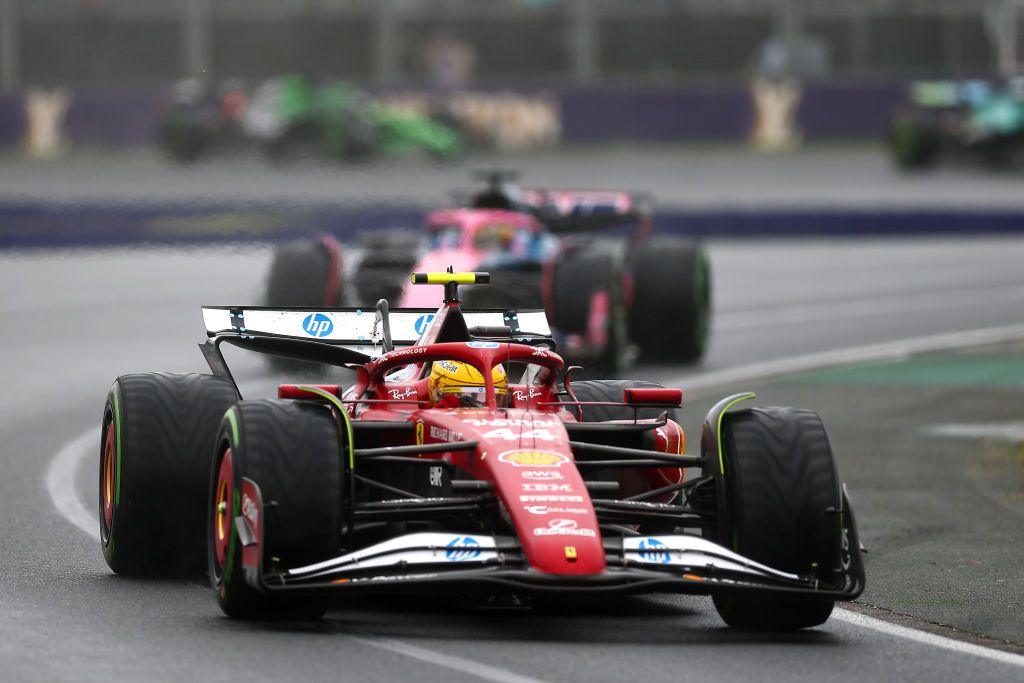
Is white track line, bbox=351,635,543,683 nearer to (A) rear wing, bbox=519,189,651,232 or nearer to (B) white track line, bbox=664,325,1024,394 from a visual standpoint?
(B) white track line, bbox=664,325,1024,394

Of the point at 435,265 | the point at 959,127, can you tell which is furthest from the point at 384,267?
the point at 959,127

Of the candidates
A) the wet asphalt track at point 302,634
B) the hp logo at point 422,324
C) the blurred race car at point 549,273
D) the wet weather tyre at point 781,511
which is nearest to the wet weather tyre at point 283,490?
the wet asphalt track at point 302,634

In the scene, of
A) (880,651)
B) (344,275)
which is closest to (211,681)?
(880,651)

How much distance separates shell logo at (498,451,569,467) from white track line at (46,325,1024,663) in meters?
0.90

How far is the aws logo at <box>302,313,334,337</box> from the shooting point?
11.9 meters

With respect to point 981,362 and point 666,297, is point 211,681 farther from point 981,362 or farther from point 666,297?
point 981,362

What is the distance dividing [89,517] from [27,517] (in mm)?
337

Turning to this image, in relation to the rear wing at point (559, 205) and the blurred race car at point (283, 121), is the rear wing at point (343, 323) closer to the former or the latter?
the rear wing at point (559, 205)

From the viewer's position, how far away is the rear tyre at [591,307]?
1894cm

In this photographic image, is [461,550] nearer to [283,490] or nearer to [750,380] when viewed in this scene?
[283,490]

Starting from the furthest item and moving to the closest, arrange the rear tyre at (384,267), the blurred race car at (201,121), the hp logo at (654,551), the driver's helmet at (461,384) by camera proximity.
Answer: the blurred race car at (201,121) → the rear tyre at (384,267) → the driver's helmet at (461,384) → the hp logo at (654,551)

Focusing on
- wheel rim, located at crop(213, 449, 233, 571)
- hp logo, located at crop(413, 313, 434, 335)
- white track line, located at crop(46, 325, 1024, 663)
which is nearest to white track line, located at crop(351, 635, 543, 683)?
white track line, located at crop(46, 325, 1024, 663)

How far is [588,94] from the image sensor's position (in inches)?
1811

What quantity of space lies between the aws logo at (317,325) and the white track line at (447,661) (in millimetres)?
3522
